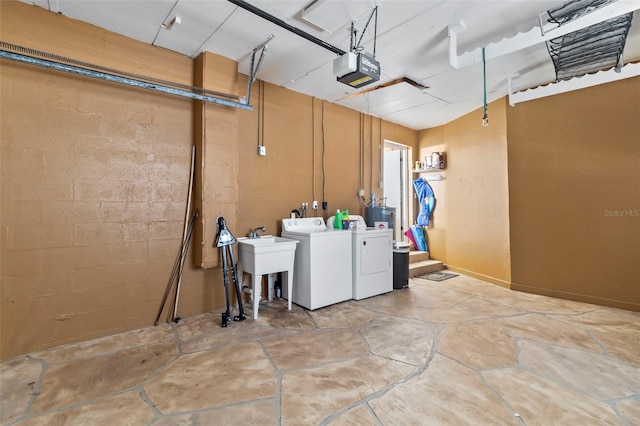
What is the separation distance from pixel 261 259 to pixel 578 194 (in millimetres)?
3913

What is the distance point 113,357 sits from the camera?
2352mm

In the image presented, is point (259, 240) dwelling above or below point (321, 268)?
above

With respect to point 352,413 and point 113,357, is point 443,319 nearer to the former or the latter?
point 352,413

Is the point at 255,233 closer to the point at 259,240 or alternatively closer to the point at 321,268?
the point at 259,240

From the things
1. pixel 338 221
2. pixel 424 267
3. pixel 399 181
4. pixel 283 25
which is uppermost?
pixel 283 25

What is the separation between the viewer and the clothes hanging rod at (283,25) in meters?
2.29

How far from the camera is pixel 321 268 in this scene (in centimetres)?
348

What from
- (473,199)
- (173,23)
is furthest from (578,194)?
(173,23)

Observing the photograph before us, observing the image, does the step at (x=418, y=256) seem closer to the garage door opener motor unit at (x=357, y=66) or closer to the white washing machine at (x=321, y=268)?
the white washing machine at (x=321, y=268)

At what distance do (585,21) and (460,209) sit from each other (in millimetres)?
3245

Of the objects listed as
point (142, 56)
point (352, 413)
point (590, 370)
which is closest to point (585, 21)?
point (590, 370)

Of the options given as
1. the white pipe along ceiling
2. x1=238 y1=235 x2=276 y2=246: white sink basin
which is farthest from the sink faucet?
the white pipe along ceiling

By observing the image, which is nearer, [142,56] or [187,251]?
[142,56]

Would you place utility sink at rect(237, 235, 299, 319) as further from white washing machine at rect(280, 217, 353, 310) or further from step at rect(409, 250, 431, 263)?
step at rect(409, 250, 431, 263)
